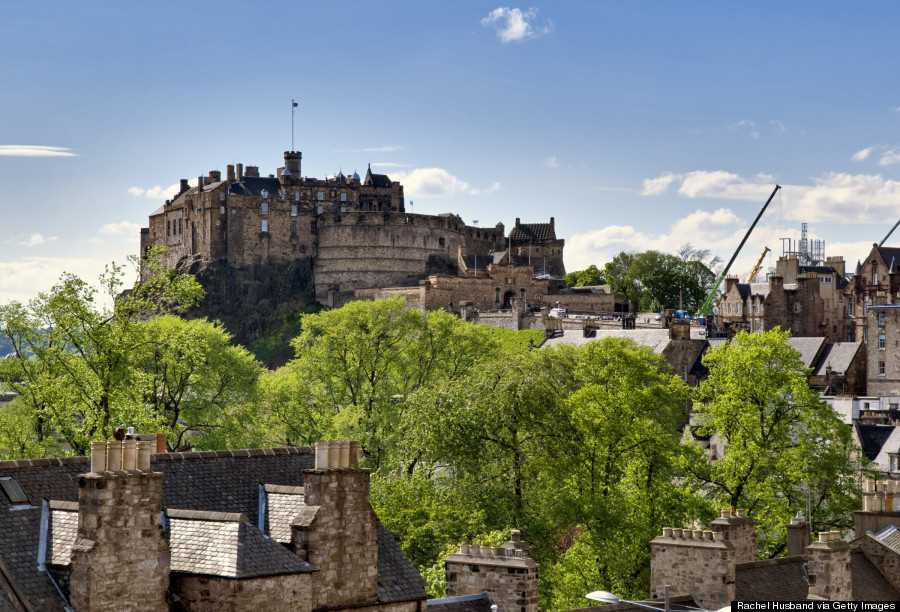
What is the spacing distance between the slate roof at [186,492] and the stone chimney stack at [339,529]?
2.64 ft

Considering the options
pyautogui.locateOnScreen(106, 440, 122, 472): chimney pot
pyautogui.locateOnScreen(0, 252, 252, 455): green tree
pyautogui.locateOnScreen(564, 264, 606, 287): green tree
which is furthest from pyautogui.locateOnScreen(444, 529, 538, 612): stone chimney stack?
pyautogui.locateOnScreen(564, 264, 606, 287): green tree

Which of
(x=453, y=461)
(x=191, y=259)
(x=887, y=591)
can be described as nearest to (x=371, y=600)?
(x=887, y=591)

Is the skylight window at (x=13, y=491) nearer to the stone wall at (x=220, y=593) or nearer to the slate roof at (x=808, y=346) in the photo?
the stone wall at (x=220, y=593)

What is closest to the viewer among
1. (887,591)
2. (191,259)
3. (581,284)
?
(887,591)

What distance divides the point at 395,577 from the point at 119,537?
5299 mm

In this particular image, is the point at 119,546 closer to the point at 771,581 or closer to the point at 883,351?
the point at 771,581

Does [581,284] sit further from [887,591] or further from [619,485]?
[887,591]

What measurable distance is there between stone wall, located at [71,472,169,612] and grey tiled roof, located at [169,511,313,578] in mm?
550

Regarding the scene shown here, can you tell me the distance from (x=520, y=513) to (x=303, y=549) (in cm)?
2281

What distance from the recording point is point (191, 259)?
138625 mm

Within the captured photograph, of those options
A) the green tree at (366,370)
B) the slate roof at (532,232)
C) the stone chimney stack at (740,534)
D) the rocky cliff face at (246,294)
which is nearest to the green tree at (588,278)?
the slate roof at (532,232)

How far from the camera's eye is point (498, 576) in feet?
66.8

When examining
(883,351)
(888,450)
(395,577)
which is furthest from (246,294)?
(395,577)

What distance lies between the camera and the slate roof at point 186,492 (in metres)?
16.0
